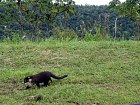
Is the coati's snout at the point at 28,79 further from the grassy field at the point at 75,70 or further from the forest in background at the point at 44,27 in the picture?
the forest in background at the point at 44,27

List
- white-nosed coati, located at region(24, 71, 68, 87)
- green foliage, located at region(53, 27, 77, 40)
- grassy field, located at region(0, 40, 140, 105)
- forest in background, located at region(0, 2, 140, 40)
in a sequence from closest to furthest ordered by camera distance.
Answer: grassy field, located at region(0, 40, 140, 105)
white-nosed coati, located at region(24, 71, 68, 87)
forest in background, located at region(0, 2, 140, 40)
green foliage, located at region(53, 27, 77, 40)

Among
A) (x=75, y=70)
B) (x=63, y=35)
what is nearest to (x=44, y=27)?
(x=63, y=35)

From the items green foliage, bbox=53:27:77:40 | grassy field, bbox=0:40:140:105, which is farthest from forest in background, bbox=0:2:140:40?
grassy field, bbox=0:40:140:105

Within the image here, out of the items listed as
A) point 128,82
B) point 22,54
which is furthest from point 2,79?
point 128,82

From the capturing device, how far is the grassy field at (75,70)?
19.6 ft

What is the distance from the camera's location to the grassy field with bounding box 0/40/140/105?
5.98m

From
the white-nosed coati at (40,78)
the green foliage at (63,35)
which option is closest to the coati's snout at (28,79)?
the white-nosed coati at (40,78)

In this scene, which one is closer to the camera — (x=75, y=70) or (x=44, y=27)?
(x=75, y=70)

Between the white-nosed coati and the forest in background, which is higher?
the forest in background

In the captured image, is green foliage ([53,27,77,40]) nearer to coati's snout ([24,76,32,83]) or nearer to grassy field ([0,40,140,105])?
grassy field ([0,40,140,105])

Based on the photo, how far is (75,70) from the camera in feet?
24.5

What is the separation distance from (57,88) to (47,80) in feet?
1.04

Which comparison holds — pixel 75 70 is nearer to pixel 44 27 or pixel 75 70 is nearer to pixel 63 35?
pixel 63 35

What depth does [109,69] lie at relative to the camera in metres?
7.59
